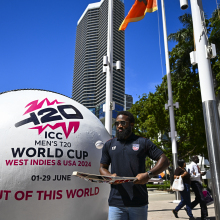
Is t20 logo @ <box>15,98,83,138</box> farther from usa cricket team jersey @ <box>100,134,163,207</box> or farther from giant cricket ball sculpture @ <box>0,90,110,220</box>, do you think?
usa cricket team jersey @ <box>100,134,163,207</box>

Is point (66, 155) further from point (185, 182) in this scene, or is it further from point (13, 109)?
point (185, 182)

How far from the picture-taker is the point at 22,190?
10.7ft

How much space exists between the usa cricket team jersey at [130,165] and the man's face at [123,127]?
0.25ft

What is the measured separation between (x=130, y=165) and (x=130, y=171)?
0.07 m

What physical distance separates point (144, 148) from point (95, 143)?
4.95 feet

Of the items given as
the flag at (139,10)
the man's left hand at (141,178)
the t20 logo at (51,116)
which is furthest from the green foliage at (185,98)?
the man's left hand at (141,178)

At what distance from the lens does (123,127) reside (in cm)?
287

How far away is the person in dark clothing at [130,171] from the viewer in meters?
2.49

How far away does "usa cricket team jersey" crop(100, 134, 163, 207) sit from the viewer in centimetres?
252

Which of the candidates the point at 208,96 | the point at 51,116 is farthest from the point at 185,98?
the point at 51,116

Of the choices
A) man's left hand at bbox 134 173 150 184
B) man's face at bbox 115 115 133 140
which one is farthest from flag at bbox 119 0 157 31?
man's left hand at bbox 134 173 150 184

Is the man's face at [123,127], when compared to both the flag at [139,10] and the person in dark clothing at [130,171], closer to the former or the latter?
the person in dark clothing at [130,171]

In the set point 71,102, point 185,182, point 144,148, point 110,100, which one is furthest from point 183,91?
point 144,148

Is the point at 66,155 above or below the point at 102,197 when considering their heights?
above
